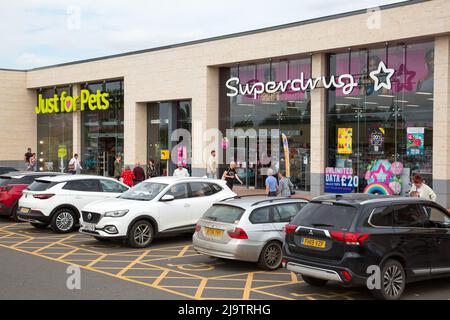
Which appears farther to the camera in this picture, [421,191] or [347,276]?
[421,191]

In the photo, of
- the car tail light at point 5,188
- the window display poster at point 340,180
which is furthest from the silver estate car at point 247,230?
the window display poster at point 340,180

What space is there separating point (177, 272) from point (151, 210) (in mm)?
2909

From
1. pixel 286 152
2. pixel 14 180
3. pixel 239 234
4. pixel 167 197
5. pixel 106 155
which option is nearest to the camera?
pixel 239 234

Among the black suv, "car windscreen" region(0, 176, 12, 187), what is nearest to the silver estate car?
the black suv

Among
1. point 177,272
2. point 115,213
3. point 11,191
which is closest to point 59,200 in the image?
point 11,191

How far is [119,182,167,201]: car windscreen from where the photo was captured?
13.8m

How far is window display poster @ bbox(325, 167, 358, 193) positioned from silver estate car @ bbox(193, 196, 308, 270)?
11.4m

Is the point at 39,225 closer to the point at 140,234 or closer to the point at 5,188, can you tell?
the point at 5,188

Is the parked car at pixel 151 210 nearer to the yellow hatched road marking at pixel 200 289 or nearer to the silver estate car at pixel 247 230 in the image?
the silver estate car at pixel 247 230

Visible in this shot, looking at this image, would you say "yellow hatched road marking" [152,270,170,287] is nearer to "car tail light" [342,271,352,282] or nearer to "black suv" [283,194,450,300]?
"black suv" [283,194,450,300]

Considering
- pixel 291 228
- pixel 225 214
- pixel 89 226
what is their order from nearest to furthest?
1. pixel 291 228
2. pixel 225 214
3. pixel 89 226

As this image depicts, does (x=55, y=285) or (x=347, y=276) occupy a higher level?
(x=347, y=276)

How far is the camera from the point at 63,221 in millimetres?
15586
